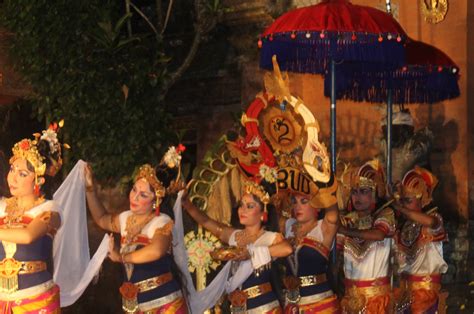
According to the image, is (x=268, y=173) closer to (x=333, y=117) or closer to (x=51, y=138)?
(x=333, y=117)

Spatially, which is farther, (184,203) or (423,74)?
(423,74)

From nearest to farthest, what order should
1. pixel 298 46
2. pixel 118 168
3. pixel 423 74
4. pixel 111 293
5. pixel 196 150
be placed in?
pixel 298 46 < pixel 423 74 < pixel 111 293 < pixel 118 168 < pixel 196 150

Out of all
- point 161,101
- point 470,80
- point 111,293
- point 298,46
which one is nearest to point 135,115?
point 161,101

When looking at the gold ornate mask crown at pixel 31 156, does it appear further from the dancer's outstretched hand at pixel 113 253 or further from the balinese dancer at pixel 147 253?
the dancer's outstretched hand at pixel 113 253

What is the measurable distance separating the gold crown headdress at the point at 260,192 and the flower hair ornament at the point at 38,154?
4.98 ft

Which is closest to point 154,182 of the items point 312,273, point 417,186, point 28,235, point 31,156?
point 31,156

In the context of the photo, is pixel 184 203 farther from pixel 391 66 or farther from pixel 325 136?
pixel 325 136

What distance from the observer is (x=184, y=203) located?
324 inches

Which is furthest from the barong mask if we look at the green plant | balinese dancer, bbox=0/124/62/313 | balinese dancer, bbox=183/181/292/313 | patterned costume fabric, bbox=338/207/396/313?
the green plant

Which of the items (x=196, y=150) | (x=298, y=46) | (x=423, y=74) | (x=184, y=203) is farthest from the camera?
(x=196, y=150)

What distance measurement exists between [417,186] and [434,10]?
2674 mm

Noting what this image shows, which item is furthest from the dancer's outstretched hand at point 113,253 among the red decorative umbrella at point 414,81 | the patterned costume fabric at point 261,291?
the red decorative umbrella at point 414,81

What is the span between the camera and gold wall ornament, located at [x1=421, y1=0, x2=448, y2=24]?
11812 millimetres

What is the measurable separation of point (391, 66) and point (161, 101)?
142 inches
